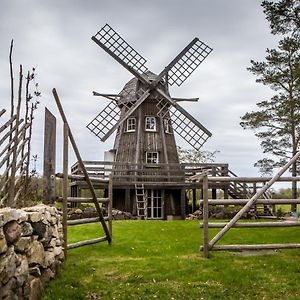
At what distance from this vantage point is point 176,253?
9.20m

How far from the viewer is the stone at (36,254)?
5787 millimetres

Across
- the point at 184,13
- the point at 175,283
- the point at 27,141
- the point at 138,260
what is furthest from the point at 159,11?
the point at 175,283

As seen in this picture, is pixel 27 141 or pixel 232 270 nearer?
pixel 232 270

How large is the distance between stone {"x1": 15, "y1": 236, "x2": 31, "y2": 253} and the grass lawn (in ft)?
3.05

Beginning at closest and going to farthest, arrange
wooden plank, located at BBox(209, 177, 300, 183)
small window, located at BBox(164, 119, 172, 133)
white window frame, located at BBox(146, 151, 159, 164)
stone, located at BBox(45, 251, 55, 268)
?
stone, located at BBox(45, 251, 55, 268)
wooden plank, located at BBox(209, 177, 300, 183)
white window frame, located at BBox(146, 151, 159, 164)
small window, located at BBox(164, 119, 172, 133)

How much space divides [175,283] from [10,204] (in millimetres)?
3003

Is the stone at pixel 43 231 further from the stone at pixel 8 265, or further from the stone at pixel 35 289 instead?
the stone at pixel 8 265

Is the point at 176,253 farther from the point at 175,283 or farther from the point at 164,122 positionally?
the point at 164,122

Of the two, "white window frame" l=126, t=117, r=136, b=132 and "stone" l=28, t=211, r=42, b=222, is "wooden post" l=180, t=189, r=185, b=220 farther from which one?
"stone" l=28, t=211, r=42, b=222

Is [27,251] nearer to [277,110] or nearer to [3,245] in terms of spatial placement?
[3,245]

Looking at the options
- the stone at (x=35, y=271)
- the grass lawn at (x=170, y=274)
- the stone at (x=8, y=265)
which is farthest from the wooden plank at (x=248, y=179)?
the stone at (x=8, y=265)

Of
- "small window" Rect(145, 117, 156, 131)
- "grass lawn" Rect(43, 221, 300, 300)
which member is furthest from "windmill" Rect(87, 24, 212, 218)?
"grass lawn" Rect(43, 221, 300, 300)

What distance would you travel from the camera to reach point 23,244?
5.44 metres

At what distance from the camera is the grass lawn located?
638 cm
